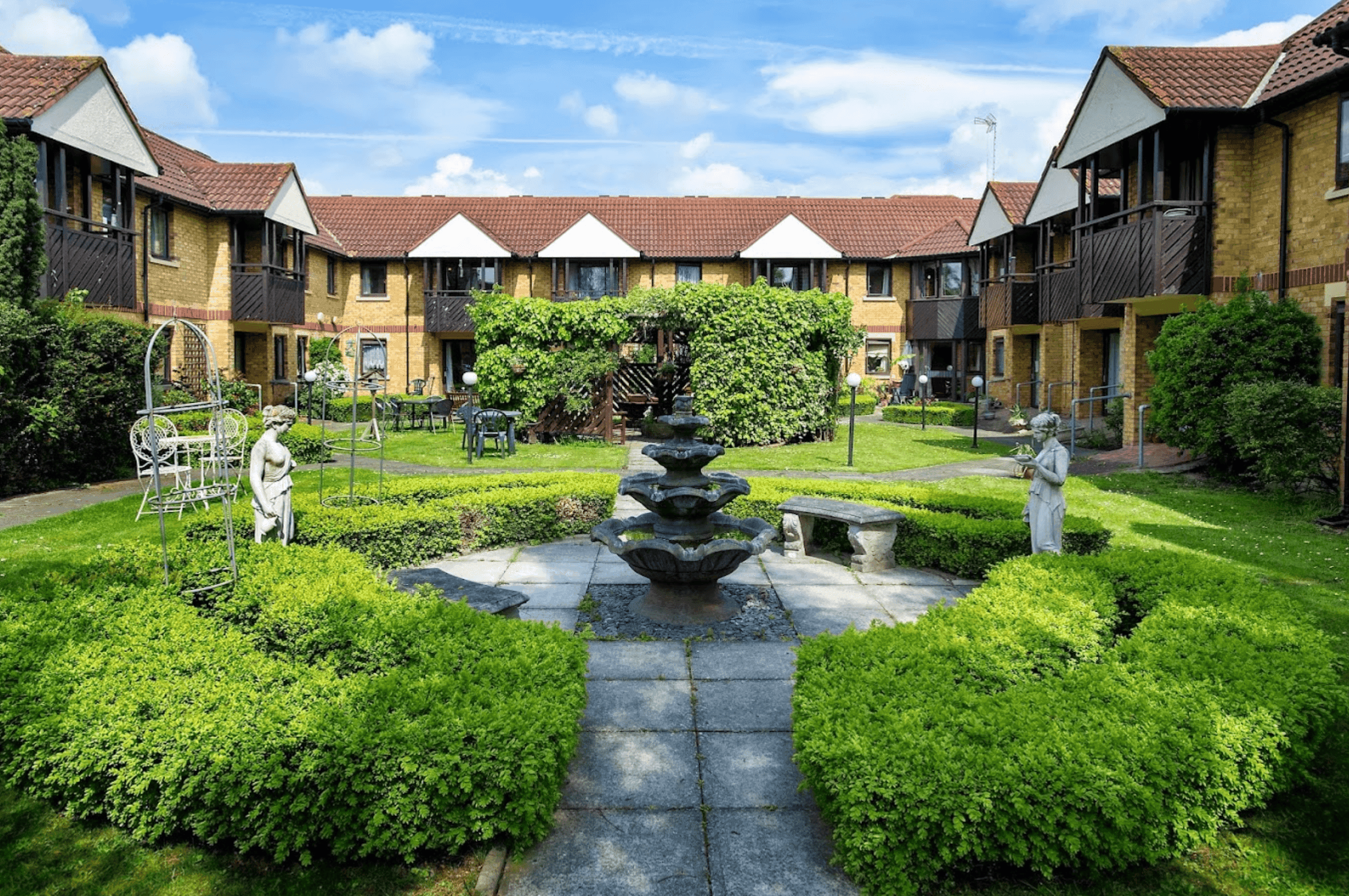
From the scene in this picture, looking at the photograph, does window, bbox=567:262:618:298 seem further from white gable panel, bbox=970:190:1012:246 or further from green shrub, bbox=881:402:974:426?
white gable panel, bbox=970:190:1012:246

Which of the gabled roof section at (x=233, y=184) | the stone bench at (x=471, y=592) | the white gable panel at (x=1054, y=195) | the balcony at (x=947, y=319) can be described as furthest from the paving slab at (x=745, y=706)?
the balcony at (x=947, y=319)

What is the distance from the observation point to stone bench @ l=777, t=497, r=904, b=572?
9625 millimetres

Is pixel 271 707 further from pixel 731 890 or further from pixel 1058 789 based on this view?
pixel 1058 789

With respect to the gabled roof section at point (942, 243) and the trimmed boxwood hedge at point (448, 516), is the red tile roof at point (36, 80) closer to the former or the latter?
the trimmed boxwood hedge at point (448, 516)

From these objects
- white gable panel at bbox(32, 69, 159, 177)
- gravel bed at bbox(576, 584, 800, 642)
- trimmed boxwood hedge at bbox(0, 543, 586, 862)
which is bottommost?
gravel bed at bbox(576, 584, 800, 642)

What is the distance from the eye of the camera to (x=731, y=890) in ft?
12.7

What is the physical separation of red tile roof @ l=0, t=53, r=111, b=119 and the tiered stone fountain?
15556 millimetres

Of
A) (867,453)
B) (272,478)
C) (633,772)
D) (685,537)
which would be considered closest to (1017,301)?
(867,453)

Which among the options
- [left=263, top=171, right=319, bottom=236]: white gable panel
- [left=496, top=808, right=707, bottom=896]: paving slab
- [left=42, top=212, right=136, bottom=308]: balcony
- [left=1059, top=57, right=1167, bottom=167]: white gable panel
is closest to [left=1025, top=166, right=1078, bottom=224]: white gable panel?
[left=1059, top=57, right=1167, bottom=167]: white gable panel

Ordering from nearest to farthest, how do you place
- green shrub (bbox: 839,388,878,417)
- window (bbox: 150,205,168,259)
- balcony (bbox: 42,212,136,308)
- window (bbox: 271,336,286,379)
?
balcony (bbox: 42,212,136,308), window (bbox: 150,205,168,259), window (bbox: 271,336,286,379), green shrub (bbox: 839,388,878,417)

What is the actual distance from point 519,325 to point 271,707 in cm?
1719

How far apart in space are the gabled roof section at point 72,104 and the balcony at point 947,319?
85.7 ft

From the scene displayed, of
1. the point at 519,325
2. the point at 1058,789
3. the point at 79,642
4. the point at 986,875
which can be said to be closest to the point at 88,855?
the point at 79,642

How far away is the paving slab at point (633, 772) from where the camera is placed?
4648 mm
